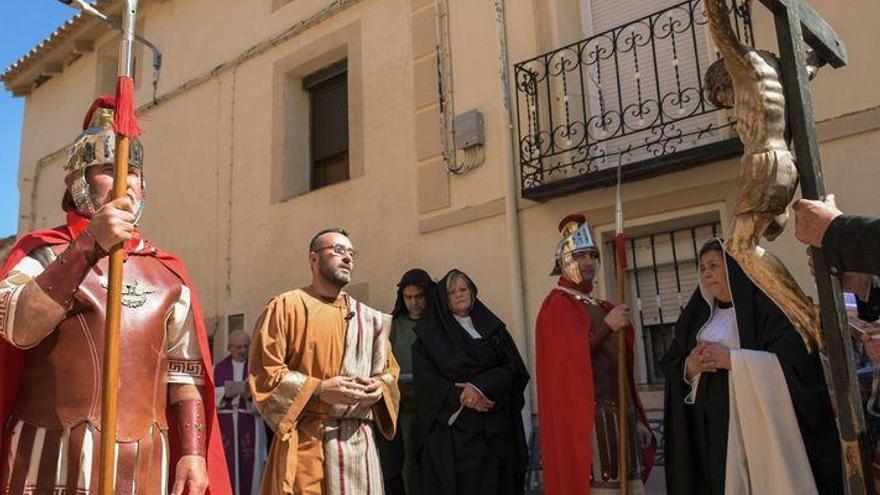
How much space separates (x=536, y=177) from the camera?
595 cm

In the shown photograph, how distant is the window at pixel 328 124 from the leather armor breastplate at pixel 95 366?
559cm

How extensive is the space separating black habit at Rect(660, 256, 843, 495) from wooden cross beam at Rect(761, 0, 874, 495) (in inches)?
58.2

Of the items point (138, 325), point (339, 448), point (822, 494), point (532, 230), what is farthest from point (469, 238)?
point (138, 325)

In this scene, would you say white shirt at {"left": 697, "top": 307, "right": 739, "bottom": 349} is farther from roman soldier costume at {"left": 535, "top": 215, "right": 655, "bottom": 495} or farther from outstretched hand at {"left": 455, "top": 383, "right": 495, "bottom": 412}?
outstretched hand at {"left": 455, "top": 383, "right": 495, "bottom": 412}

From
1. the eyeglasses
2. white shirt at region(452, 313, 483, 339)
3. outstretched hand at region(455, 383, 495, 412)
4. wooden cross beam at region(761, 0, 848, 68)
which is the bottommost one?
outstretched hand at region(455, 383, 495, 412)

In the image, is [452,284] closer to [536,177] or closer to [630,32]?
[536,177]

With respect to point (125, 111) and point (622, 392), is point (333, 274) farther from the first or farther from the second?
point (125, 111)

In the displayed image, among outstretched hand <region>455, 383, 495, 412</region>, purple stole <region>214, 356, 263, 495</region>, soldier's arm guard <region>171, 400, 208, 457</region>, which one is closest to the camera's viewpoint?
soldier's arm guard <region>171, 400, 208, 457</region>

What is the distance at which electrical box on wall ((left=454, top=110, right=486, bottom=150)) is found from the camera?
632cm

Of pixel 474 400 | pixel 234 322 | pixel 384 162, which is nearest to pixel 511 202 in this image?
pixel 384 162

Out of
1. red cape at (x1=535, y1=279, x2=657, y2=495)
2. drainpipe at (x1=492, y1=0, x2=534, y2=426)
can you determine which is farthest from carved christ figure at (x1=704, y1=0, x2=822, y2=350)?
drainpipe at (x1=492, y1=0, x2=534, y2=426)

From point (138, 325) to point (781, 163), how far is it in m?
1.96

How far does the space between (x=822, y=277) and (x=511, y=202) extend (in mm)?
4235

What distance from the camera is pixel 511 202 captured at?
6.03 metres
